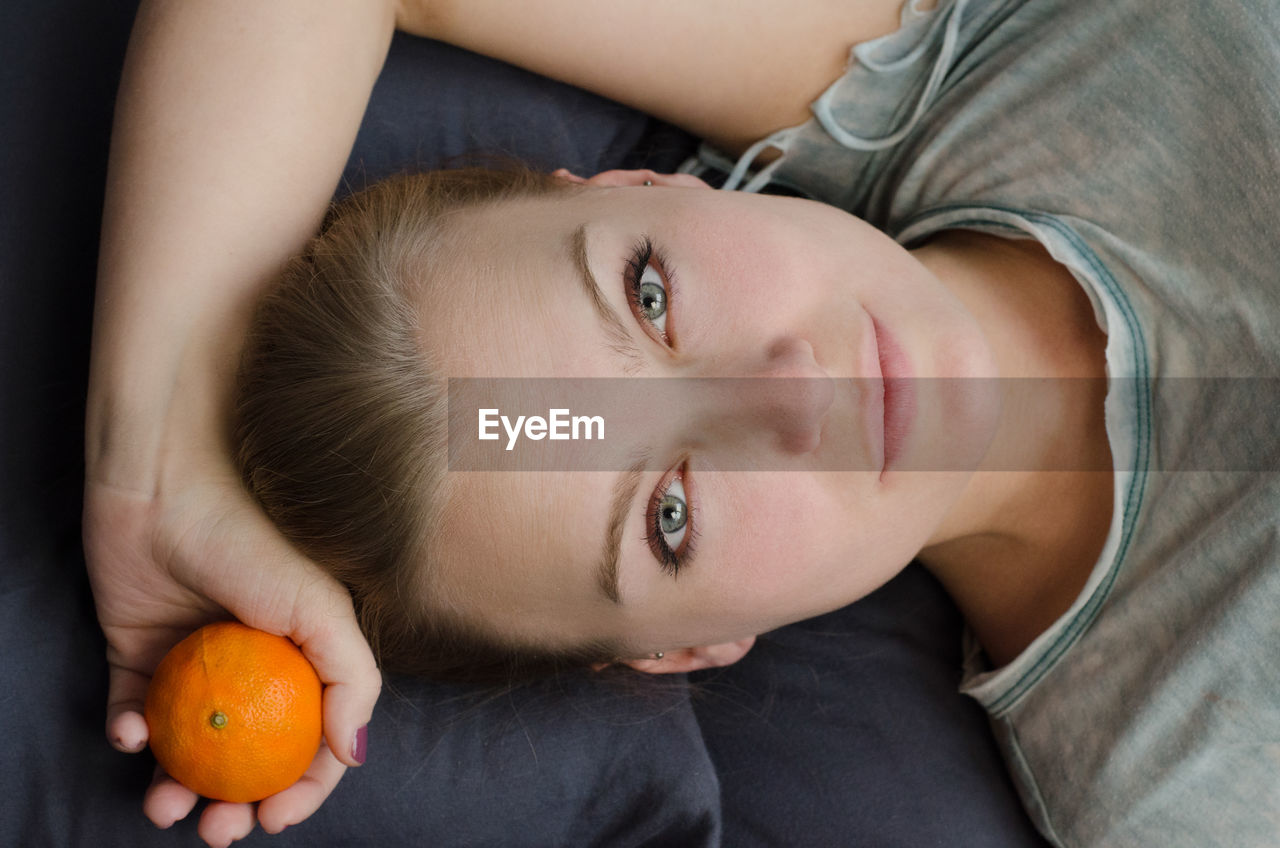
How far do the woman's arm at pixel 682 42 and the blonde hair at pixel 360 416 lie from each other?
1.44ft

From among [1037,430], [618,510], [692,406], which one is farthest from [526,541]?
[1037,430]

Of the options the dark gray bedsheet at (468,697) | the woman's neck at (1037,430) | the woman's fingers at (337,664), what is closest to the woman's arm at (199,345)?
the woman's fingers at (337,664)

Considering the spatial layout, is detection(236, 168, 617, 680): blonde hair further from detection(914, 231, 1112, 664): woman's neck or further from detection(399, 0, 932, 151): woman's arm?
detection(914, 231, 1112, 664): woman's neck

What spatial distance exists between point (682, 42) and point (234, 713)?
120 centimetres

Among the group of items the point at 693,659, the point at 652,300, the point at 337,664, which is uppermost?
the point at 652,300

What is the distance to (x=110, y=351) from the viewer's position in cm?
122

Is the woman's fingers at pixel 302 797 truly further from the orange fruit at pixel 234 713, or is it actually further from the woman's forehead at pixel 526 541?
the woman's forehead at pixel 526 541

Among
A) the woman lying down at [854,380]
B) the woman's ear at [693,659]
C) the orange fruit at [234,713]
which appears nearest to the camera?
the orange fruit at [234,713]

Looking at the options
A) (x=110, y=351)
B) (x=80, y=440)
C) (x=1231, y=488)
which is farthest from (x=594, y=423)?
(x=1231, y=488)

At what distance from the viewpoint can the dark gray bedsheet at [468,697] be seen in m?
1.33

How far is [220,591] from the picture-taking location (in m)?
1.17
